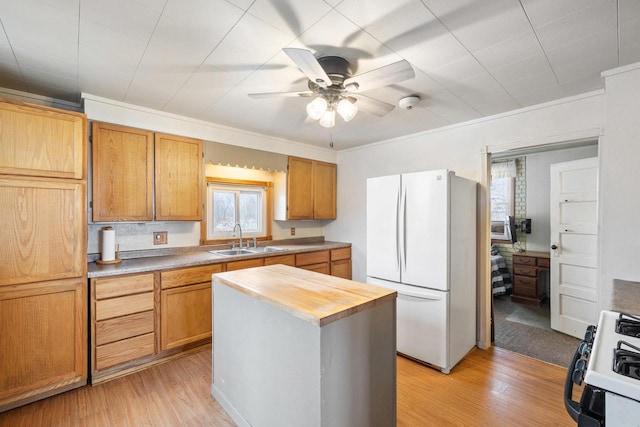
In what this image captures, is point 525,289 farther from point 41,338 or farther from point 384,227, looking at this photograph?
point 41,338

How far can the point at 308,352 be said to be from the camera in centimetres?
131

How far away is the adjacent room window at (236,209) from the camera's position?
3.51 m

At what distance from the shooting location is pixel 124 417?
1.89 m

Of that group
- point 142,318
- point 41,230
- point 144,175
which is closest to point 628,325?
point 142,318

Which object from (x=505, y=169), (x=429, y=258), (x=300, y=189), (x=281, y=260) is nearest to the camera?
(x=429, y=258)

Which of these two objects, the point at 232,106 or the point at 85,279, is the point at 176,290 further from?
the point at 232,106

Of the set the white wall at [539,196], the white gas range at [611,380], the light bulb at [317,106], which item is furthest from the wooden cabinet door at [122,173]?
the white wall at [539,196]

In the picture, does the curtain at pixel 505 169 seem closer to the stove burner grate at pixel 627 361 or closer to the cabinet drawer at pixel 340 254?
the cabinet drawer at pixel 340 254

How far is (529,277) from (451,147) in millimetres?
2478

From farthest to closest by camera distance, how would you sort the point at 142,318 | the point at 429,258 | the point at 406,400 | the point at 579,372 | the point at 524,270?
1. the point at 524,270
2. the point at 429,258
3. the point at 142,318
4. the point at 406,400
5. the point at 579,372

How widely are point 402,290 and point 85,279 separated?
258 cm

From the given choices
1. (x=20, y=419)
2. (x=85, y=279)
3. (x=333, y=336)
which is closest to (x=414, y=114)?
(x=333, y=336)

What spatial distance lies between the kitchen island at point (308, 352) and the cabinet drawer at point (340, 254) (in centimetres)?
207

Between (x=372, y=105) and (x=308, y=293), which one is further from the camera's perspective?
(x=372, y=105)
